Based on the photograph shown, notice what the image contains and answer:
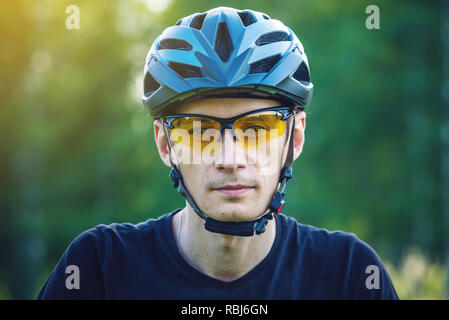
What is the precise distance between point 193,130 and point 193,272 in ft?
2.94

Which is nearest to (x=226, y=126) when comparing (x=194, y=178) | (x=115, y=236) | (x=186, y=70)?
(x=194, y=178)

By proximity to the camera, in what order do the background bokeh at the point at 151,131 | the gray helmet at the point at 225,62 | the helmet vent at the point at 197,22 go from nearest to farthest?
the gray helmet at the point at 225,62
the helmet vent at the point at 197,22
the background bokeh at the point at 151,131

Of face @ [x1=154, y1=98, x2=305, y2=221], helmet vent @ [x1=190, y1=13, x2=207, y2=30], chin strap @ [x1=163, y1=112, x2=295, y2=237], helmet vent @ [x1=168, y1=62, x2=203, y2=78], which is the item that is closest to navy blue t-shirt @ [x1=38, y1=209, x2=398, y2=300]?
chin strap @ [x1=163, y1=112, x2=295, y2=237]

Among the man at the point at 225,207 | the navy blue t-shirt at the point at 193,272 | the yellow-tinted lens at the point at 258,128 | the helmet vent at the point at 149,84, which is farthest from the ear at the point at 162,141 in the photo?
the yellow-tinted lens at the point at 258,128

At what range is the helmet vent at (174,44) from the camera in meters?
3.67

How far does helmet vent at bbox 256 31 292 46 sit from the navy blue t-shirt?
1.32m

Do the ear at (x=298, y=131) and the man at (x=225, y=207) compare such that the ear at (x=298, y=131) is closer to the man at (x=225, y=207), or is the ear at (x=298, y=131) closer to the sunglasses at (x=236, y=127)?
the man at (x=225, y=207)

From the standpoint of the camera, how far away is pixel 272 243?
3.62 meters

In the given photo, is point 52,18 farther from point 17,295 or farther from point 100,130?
point 17,295

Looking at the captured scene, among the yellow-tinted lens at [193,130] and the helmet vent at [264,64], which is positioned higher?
the helmet vent at [264,64]

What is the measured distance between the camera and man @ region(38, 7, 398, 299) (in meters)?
3.35

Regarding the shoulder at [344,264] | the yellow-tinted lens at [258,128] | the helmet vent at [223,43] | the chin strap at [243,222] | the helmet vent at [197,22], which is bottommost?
the shoulder at [344,264]

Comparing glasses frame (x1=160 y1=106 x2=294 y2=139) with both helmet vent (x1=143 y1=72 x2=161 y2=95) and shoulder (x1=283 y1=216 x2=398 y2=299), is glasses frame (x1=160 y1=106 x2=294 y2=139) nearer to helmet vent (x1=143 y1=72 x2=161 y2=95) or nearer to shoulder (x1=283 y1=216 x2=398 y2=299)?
helmet vent (x1=143 y1=72 x2=161 y2=95)

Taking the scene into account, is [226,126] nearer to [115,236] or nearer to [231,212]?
[231,212]
